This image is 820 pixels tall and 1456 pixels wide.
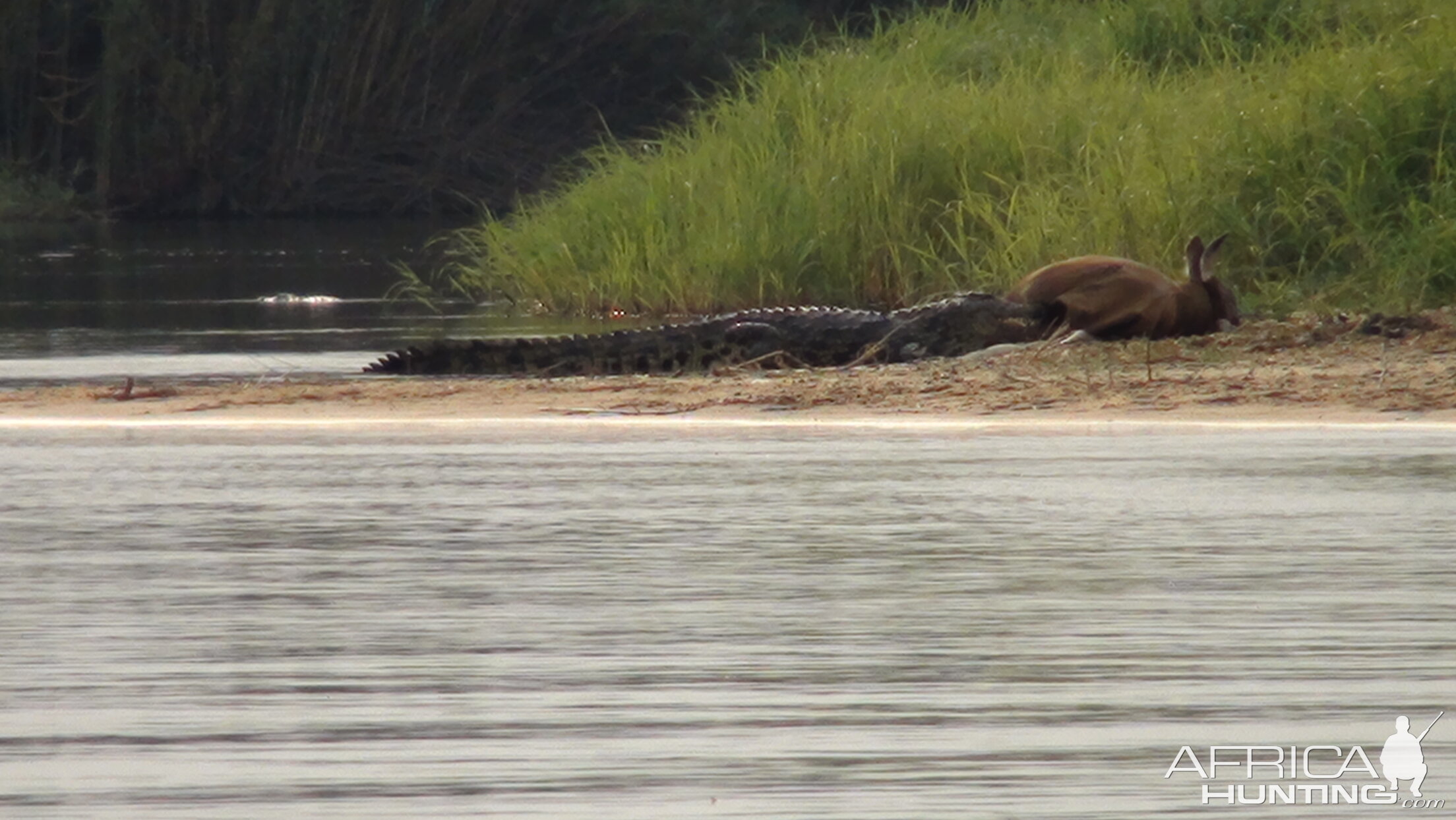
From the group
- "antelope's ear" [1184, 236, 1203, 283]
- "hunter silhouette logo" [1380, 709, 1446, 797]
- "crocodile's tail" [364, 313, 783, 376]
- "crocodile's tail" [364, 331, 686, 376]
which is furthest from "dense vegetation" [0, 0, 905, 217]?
"hunter silhouette logo" [1380, 709, 1446, 797]

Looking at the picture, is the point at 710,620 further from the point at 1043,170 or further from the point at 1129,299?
the point at 1043,170

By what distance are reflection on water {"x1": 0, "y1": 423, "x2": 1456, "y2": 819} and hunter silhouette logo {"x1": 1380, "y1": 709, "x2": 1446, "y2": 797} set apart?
0.01 m

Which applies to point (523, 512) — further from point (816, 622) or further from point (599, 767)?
point (599, 767)

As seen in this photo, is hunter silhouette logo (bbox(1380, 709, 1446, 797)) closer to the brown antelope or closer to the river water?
the river water

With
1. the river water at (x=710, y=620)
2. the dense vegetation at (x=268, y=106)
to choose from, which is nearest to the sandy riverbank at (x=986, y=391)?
the river water at (x=710, y=620)

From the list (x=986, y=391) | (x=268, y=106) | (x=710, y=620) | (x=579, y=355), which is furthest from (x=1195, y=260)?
(x=268, y=106)

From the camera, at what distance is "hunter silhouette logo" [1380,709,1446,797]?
2.12 m

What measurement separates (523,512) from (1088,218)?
20.7 feet

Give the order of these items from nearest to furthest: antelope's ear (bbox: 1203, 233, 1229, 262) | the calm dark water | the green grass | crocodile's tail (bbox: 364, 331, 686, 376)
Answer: crocodile's tail (bbox: 364, 331, 686, 376) < antelope's ear (bbox: 1203, 233, 1229, 262) < the calm dark water < the green grass

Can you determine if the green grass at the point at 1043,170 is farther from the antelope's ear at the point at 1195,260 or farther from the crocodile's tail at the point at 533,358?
the crocodile's tail at the point at 533,358

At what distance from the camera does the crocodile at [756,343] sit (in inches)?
300

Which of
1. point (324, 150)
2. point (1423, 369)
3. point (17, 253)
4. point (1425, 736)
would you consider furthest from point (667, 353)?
point (324, 150)

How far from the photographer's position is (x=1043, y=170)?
34.6 feet

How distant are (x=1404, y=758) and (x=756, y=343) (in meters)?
5.72
